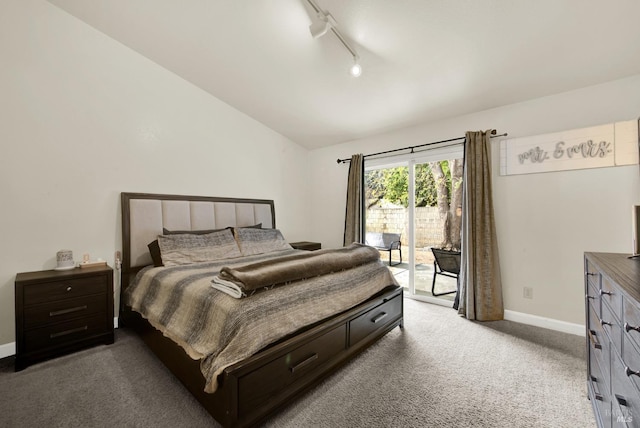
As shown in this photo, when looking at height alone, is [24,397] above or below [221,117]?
below

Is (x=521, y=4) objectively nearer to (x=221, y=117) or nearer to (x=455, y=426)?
(x=455, y=426)

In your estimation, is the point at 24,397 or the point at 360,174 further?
the point at 360,174

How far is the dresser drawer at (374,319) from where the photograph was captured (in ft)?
6.58

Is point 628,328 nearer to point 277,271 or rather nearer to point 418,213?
point 277,271

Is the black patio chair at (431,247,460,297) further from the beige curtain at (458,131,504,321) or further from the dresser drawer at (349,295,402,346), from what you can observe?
the dresser drawer at (349,295,402,346)

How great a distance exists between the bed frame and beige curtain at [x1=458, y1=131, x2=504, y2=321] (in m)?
0.93

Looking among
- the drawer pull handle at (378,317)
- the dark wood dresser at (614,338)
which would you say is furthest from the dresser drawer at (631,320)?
A: the drawer pull handle at (378,317)

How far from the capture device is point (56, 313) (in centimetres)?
209

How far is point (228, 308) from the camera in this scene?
1.44 meters

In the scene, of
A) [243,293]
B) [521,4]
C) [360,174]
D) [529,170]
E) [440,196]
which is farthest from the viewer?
[360,174]

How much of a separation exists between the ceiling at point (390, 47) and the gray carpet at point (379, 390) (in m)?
2.41

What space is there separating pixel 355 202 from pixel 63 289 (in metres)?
3.26

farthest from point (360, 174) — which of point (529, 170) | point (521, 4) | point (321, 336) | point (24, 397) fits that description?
point (24, 397)

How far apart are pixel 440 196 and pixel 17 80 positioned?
434 cm
